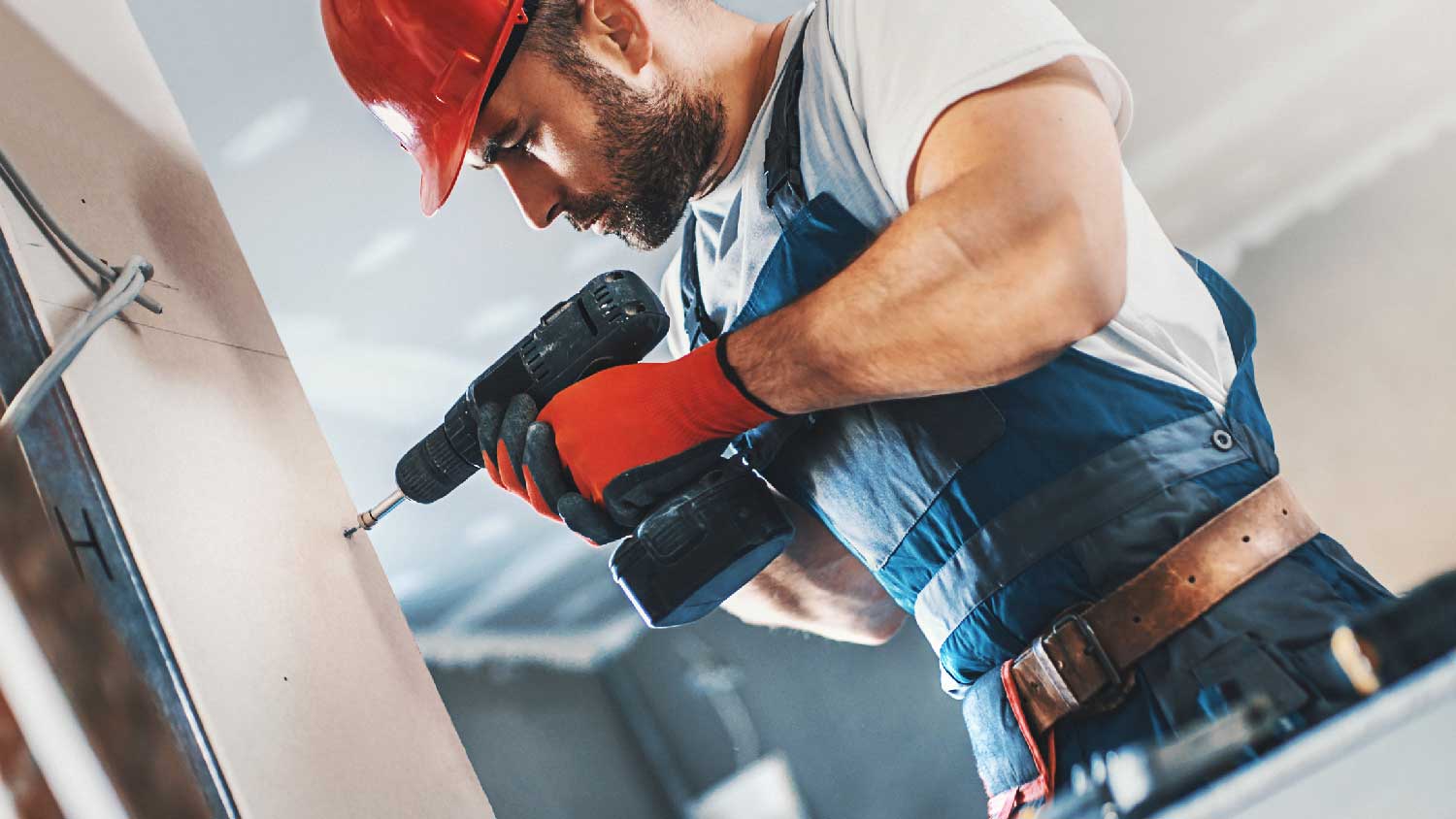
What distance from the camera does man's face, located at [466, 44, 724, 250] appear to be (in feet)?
A: 3.53

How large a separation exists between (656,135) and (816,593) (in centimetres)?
67

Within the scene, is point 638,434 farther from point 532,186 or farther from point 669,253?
point 669,253

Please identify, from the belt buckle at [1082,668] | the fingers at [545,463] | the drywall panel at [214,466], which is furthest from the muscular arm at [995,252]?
the drywall panel at [214,466]

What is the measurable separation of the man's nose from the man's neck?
18cm

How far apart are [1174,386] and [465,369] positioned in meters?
1.24

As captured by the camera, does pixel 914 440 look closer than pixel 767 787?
Yes

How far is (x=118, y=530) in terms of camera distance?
67 centimetres

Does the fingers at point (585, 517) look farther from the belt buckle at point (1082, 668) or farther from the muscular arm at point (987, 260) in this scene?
the belt buckle at point (1082, 668)

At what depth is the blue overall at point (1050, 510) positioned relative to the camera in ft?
2.50

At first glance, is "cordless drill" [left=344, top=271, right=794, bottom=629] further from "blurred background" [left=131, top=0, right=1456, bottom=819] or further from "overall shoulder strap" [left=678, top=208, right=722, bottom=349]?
"blurred background" [left=131, top=0, right=1456, bottom=819]

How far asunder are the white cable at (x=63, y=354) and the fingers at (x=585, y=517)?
410 millimetres

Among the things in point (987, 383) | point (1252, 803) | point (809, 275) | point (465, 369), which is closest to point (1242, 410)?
point (987, 383)

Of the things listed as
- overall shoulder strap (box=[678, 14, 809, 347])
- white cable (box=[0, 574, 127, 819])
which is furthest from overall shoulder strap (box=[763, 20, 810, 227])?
white cable (box=[0, 574, 127, 819])

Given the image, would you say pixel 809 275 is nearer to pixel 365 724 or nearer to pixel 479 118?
pixel 479 118
